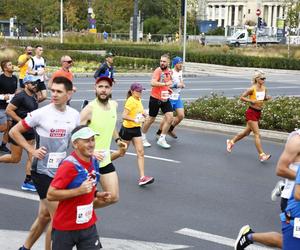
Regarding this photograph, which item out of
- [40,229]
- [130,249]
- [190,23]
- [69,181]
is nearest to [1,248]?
[40,229]

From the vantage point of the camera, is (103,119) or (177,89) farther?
(177,89)

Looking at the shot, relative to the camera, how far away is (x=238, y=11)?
139 metres

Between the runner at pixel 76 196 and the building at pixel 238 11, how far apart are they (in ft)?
415

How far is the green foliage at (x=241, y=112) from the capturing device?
15.1 meters

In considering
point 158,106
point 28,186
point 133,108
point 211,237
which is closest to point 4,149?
point 28,186

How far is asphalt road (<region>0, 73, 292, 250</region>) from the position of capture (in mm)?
7578

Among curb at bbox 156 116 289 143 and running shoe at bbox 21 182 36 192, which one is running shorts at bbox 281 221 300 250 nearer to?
Result: running shoe at bbox 21 182 36 192

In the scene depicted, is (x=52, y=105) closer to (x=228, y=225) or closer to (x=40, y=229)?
(x=40, y=229)

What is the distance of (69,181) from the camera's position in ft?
16.9

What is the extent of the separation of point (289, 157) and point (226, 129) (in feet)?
32.9

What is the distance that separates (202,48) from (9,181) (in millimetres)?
43528

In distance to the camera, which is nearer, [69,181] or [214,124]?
[69,181]

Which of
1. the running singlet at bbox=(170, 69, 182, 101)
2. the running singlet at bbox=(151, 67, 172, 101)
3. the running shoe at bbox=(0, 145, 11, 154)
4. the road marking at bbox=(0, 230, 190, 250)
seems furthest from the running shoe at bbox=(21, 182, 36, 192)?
the running singlet at bbox=(170, 69, 182, 101)

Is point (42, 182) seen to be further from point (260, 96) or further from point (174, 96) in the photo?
point (174, 96)
